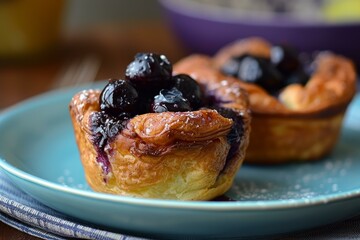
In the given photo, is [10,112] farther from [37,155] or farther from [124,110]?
[124,110]

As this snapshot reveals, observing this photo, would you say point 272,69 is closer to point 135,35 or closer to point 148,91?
point 148,91

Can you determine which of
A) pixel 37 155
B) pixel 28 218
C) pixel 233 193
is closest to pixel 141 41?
pixel 37 155

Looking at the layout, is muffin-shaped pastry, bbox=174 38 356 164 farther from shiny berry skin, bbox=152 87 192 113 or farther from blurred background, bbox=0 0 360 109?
blurred background, bbox=0 0 360 109

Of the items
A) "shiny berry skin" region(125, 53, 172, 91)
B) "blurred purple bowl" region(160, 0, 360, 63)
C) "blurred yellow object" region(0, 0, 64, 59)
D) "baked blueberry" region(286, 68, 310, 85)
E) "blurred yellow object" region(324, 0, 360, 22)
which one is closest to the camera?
"shiny berry skin" region(125, 53, 172, 91)

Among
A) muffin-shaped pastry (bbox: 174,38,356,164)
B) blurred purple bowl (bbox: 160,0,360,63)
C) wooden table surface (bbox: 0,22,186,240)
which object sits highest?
muffin-shaped pastry (bbox: 174,38,356,164)

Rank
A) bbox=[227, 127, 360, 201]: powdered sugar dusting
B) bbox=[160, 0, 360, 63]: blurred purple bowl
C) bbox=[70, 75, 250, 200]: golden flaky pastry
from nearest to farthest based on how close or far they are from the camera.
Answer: bbox=[70, 75, 250, 200]: golden flaky pastry, bbox=[227, 127, 360, 201]: powdered sugar dusting, bbox=[160, 0, 360, 63]: blurred purple bowl

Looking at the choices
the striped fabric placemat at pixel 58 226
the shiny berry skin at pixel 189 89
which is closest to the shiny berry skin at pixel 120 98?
the shiny berry skin at pixel 189 89

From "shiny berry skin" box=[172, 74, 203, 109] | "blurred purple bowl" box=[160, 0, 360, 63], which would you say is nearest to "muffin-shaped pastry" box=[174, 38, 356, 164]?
"shiny berry skin" box=[172, 74, 203, 109]
